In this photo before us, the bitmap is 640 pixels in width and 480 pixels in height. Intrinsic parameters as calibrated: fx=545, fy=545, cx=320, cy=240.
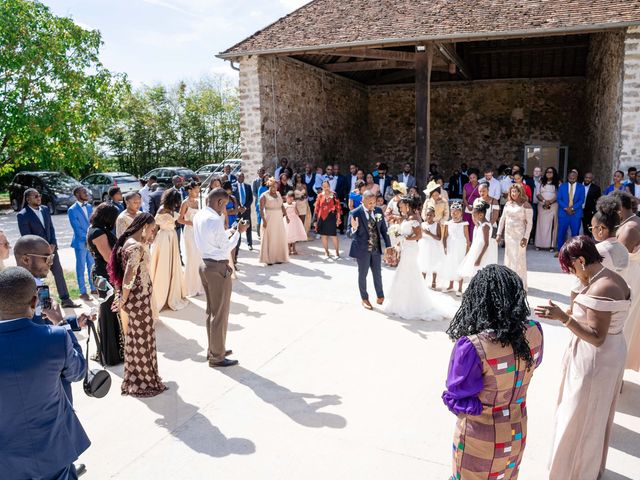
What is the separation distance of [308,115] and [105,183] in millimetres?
10452

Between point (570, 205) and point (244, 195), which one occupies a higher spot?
point (244, 195)

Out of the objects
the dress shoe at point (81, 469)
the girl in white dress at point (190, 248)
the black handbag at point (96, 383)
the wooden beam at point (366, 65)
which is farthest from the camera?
the wooden beam at point (366, 65)

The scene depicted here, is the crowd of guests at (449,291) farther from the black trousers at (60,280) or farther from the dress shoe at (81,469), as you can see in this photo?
the dress shoe at (81,469)

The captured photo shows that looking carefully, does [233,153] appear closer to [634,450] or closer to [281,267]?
[281,267]

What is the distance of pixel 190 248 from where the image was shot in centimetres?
866

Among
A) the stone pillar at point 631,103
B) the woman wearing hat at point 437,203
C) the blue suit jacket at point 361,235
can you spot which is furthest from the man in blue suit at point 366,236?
the stone pillar at point 631,103

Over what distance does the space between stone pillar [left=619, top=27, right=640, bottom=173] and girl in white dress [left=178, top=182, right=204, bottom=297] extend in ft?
28.5

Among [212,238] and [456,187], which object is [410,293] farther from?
[456,187]

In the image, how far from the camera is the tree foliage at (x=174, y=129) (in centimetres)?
3203

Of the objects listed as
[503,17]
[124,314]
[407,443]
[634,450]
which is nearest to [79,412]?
[124,314]

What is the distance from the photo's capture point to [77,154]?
20.6 m

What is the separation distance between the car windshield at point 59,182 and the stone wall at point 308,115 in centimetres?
955

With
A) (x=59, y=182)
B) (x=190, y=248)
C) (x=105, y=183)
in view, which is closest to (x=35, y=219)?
(x=190, y=248)

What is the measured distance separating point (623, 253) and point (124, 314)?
4489 millimetres
